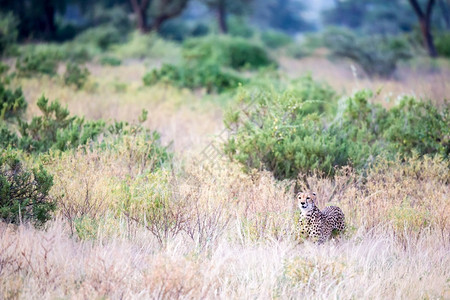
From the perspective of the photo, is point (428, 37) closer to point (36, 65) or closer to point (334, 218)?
point (36, 65)

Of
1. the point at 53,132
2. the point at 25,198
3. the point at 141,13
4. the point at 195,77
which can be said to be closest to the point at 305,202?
the point at 25,198

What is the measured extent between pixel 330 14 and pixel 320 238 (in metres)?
60.6

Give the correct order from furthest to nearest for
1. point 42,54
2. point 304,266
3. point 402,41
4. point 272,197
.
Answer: point 402,41, point 42,54, point 272,197, point 304,266

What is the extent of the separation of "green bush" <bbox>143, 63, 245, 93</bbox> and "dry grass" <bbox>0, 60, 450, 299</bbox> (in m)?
7.23

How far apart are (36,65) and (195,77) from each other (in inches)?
163

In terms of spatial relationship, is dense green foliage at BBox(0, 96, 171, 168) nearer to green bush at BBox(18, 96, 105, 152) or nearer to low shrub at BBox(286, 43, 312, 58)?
green bush at BBox(18, 96, 105, 152)

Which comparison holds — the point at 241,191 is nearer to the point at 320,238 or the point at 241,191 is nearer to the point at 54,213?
the point at 320,238

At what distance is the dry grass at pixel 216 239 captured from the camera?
151 inches

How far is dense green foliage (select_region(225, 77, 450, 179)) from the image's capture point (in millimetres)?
6555

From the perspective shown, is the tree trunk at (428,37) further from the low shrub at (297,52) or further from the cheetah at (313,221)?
the cheetah at (313,221)

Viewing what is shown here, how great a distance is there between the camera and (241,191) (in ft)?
18.8

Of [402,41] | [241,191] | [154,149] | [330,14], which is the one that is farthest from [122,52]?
[330,14]

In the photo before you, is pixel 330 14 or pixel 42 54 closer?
pixel 42 54

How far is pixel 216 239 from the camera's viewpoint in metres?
4.79
